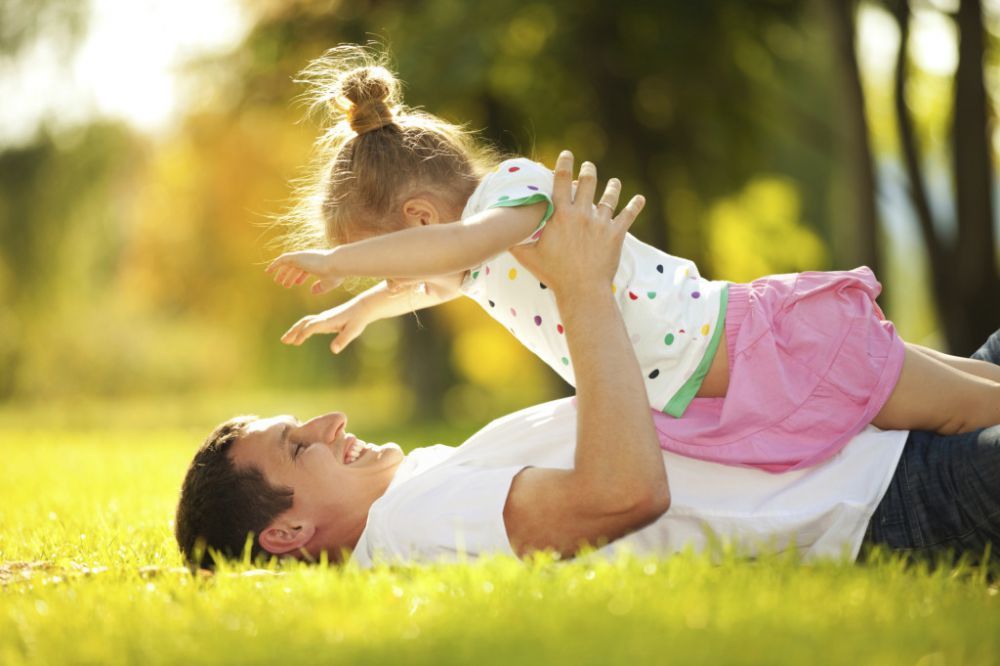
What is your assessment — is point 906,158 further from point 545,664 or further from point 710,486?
point 545,664

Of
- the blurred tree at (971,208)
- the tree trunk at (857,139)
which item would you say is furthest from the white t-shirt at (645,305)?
the tree trunk at (857,139)

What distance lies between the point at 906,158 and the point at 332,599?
10.7 m

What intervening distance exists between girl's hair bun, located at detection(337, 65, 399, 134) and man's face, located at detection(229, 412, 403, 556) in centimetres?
106

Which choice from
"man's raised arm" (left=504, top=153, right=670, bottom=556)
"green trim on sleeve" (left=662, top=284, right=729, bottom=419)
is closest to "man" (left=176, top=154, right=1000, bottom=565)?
"man's raised arm" (left=504, top=153, right=670, bottom=556)

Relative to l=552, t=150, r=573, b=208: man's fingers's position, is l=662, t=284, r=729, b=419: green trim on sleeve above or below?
below

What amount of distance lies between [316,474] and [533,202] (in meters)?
1.07

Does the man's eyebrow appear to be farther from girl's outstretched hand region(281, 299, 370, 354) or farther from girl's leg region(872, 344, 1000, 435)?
girl's leg region(872, 344, 1000, 435)

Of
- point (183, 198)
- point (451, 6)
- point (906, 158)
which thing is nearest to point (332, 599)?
point (906, 158)

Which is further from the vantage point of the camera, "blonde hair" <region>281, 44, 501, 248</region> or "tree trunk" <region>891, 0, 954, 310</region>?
"tree trunk" <region>891, 0, 954, 310</region>

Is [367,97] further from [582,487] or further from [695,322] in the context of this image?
[582,487]

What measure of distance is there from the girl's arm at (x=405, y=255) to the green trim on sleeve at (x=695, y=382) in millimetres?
712

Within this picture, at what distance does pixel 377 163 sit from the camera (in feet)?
11.8

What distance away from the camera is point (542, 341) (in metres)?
3.46

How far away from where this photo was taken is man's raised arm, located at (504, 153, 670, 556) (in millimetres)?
2828
